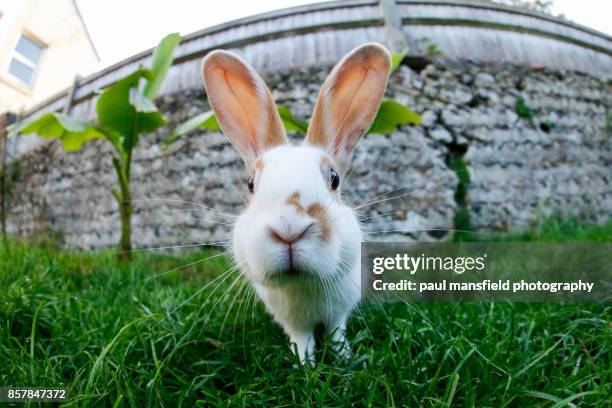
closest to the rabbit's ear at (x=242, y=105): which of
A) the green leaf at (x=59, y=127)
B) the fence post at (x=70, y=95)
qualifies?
the green leaf at (x=59, y=127)

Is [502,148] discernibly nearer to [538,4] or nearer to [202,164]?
[538,4]

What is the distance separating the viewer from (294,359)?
3.21 feet

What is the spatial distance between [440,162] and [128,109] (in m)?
2.89

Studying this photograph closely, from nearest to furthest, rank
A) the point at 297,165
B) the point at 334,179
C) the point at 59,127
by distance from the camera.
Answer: the point at 297,165 < the point at 334,179 < the point at 59,127

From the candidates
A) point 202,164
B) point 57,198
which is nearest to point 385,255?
point 202,164

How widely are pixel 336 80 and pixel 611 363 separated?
0.95m

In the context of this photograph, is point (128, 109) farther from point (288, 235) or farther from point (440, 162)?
point (440, 162)

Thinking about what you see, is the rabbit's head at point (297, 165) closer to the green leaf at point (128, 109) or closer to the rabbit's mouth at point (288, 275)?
the rabbit's mouth at point (288, 275)

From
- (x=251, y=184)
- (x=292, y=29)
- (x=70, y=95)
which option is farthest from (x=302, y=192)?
(x=70, y=95)

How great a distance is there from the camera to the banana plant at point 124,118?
92.4 inches

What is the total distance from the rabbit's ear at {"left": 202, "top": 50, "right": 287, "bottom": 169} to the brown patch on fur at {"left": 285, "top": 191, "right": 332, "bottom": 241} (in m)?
0.36

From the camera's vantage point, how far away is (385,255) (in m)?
1.25

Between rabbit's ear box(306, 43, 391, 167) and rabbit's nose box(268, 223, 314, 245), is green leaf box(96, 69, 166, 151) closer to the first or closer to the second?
rabbit's ear box(306, 43, 391, 167)

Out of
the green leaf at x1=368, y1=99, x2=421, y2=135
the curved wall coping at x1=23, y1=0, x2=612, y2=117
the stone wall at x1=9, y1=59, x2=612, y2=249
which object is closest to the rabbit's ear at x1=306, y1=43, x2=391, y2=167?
the green leaf at x1=368, y1=99, x2=421, y2=135
